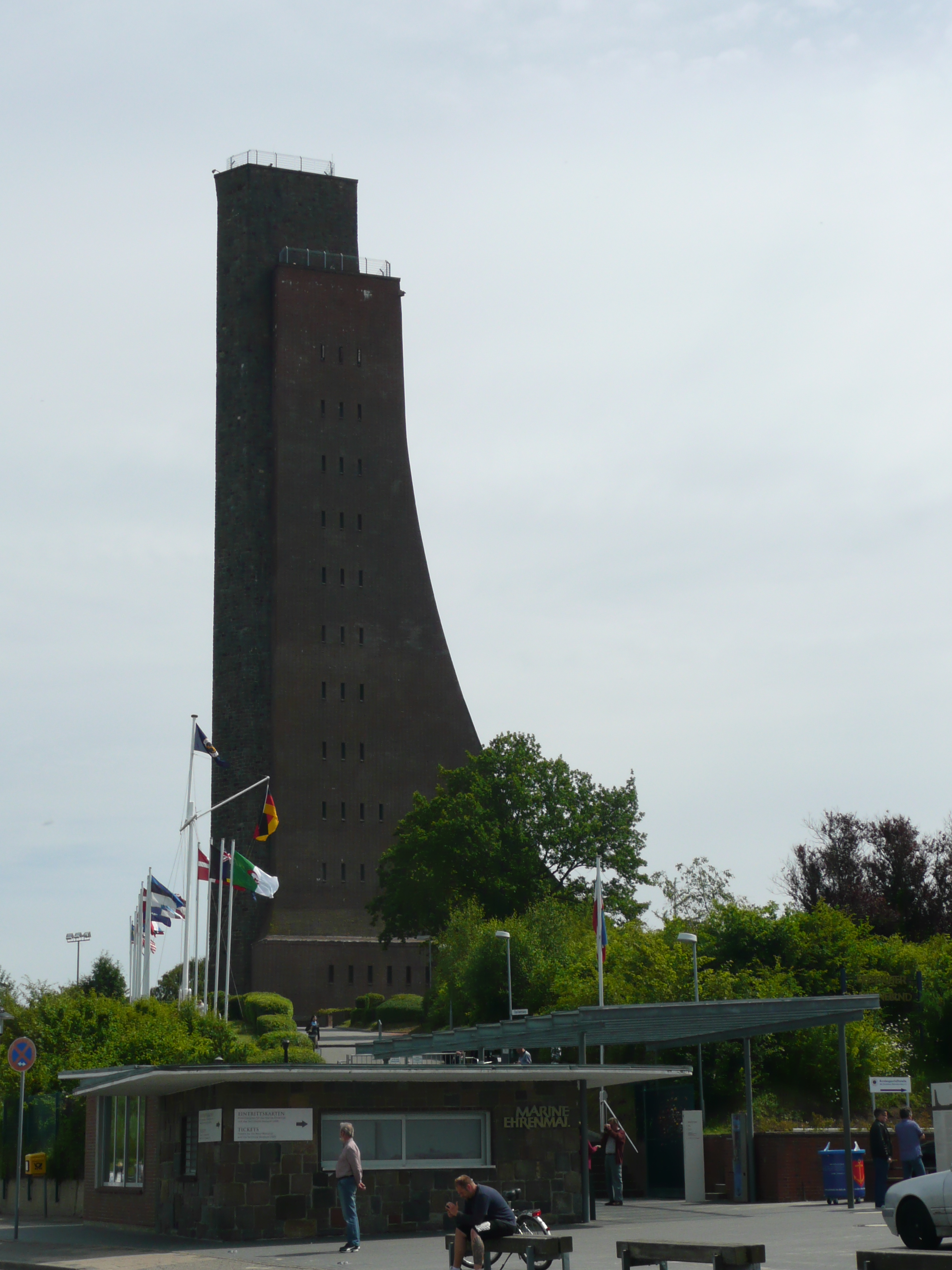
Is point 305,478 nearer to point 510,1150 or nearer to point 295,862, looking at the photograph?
point 295,862

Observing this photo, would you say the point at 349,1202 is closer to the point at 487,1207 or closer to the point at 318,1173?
the point at 318,1173

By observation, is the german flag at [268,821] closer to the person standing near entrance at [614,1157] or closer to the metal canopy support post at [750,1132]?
the person standing near entrance at [614,1157]

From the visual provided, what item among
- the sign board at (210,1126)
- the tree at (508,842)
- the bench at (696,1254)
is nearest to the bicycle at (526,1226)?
the bench at (696,1254)

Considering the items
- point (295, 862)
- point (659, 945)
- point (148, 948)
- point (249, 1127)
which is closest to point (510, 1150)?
point (249, 1127)

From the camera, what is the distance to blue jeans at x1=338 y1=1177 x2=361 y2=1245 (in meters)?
19.8

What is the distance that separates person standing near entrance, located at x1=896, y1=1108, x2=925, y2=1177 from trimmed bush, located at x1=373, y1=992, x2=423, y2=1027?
49.7 m

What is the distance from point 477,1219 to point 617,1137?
1306cm

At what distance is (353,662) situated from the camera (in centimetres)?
8288

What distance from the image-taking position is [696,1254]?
13477 millimetres

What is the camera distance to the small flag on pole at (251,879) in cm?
4962

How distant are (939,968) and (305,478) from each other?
46.6 metres

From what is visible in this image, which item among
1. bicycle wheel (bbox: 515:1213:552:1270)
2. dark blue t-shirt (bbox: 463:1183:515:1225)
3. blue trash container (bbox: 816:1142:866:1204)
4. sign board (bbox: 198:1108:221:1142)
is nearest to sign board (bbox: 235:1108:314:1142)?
sign board (bbox: 198:1108:221:1142)

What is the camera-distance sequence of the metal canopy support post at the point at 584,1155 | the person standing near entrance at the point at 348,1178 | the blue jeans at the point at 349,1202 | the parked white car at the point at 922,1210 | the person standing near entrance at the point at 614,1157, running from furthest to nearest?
the person standing near entrance at the point at 614,1157
the metal canopy support post at the point at 584,1155
the person standing near entrance at the point at 348,1178
the blue jeans at the point at 349,1202
the parked white car at the point at 922,1210

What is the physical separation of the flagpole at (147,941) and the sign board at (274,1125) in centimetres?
2939
